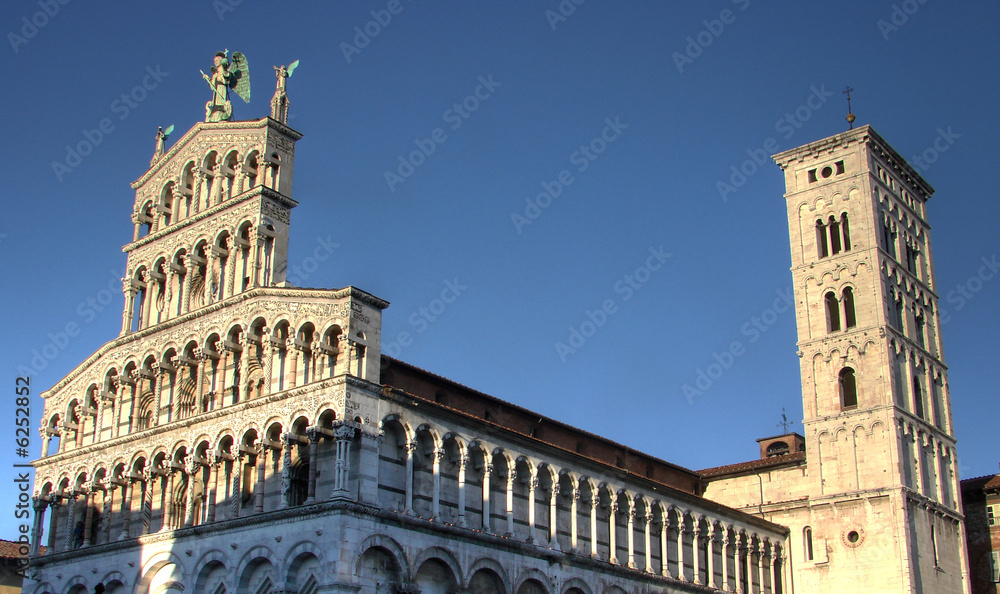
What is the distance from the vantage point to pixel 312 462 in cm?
3042

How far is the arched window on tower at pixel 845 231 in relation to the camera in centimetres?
5331

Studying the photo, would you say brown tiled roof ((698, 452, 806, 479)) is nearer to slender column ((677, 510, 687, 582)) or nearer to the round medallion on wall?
the round medallion on wall

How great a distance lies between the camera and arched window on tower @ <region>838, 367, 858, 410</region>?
5103 centimetres

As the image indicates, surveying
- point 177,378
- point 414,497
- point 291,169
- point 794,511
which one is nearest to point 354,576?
point 414,497

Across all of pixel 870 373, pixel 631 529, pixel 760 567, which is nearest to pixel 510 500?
pixel 631 529

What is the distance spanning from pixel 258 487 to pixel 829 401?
99.2 feet

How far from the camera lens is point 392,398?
31.9 meters

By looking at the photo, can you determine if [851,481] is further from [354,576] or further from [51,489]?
[51,489]

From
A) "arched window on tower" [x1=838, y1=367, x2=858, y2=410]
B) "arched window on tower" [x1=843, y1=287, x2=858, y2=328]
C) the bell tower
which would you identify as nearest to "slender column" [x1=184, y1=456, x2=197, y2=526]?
the bell tower

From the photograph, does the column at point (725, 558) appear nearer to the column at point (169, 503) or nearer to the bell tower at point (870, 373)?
the bell tower at point (870, 373)

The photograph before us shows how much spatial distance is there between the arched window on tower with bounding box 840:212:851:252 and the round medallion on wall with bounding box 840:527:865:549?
14.1 meters

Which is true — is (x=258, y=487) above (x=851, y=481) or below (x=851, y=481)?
below

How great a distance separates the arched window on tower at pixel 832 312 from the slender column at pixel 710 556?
1284 centimetres

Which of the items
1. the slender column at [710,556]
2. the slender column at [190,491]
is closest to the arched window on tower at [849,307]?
the slender column at [710,556]
